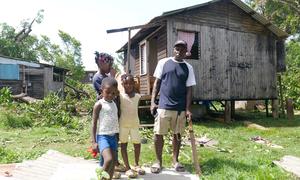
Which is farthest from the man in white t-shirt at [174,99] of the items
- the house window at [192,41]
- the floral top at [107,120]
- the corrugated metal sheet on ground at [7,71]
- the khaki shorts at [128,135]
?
the corrugated metal sheet on ground at [7,71]

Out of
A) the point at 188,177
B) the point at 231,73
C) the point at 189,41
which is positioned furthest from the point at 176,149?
the point at 231,73

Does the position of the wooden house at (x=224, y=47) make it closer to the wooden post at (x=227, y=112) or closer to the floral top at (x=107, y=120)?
the wooden post at (x=227, y=112)

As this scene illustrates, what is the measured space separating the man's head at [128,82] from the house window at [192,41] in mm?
8569

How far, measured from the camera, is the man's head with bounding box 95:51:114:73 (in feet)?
17.3

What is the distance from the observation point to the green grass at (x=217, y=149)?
5543 millimetres

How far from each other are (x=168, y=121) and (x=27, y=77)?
20.7 m

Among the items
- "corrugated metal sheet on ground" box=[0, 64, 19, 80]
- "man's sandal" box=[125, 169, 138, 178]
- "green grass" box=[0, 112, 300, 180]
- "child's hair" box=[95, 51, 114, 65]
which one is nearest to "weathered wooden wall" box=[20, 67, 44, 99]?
"corrugated metal sheet on ground" box=[0, 64, 19, 80]

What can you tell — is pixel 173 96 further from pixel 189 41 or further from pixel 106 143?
pixel 189 41

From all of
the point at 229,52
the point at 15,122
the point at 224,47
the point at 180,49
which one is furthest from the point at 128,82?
the point at 229,52

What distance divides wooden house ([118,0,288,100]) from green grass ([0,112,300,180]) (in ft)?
6.59

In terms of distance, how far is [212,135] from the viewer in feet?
33.9

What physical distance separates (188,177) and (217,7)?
424 inches

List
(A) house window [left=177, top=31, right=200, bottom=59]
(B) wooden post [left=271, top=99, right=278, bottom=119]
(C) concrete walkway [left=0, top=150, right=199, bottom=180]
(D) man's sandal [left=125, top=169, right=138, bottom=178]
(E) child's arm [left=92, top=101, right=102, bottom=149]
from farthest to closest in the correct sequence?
(B) wooden post [left=271, top=99, right=278, bottom=119] → (A) house window [left=177, top=31, right=200, bottom=59] → (D) man's sandal [left=125, top=169, right=138, bottom=178] → (C) concrete walkway [left=0, top=150, right=199, bottom=180] → (E) child's arm [left=92, top=101, right=102, bottom=149]

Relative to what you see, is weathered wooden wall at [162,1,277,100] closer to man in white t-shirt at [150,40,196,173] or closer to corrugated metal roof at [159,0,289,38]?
corrugated metal roof at [159,0,289,38]
